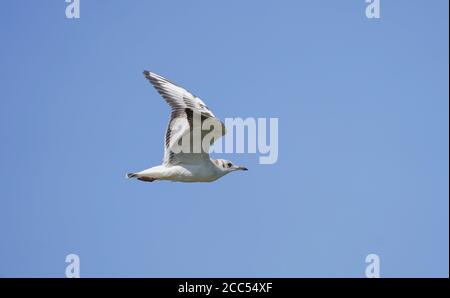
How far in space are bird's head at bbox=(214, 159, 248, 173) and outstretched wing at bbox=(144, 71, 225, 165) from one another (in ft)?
1.40

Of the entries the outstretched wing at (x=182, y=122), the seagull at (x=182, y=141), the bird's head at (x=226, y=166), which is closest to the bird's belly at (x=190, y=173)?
the seagull at (x=182, y=141)

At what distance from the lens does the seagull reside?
14.9 meters

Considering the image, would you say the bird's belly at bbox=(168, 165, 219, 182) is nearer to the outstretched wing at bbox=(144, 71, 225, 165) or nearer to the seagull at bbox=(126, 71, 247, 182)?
the seagull at bbox=(126, 71, 247, 182)

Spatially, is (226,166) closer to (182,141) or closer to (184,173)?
(184,173)

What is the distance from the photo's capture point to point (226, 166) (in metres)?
15.9

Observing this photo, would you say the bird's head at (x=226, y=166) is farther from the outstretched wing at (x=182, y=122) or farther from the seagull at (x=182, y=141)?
the outstretched wing at (x=182, y=122)

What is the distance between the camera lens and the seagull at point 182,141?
14922 millimetres

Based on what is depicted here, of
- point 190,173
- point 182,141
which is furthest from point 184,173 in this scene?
point 182,141

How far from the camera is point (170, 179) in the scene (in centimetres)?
1530

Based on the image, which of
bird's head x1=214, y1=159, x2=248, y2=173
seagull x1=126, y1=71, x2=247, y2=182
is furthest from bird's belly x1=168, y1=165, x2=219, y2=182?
bird's head x1=214, y1=159, x2=248, y2=173

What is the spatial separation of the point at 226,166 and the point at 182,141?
1112 mm
